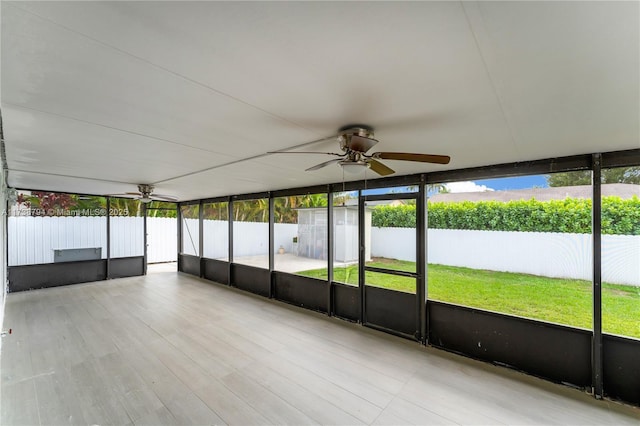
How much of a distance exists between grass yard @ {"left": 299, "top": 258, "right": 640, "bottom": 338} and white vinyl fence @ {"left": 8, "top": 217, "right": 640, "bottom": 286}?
101mm

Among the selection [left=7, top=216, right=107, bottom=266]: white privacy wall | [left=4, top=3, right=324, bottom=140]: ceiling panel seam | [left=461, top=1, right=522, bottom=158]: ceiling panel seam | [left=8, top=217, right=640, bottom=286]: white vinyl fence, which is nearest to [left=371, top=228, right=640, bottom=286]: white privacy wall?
[left=8, top=217, right=640, bottom=286]: white vinyl fence

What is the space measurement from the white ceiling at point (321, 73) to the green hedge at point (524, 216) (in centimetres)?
67

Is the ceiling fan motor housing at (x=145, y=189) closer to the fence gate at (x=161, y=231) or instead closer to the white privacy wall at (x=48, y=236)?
the white privacy wall at (x=48, y=236)

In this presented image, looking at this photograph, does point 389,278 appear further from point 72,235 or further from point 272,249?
point 72,235

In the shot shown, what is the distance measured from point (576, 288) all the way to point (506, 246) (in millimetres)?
770

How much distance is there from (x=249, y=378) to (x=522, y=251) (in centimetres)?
356

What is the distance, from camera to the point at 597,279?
108 inches

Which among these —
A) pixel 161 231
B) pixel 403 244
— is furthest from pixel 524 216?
pixel 161 231

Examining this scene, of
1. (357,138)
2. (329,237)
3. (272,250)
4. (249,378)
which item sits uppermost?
(357,138)

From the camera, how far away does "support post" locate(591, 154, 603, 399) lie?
8.82ft

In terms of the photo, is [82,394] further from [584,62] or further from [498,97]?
[584,62]

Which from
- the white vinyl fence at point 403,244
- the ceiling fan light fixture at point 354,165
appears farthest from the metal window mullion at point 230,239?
the ceiling fan light fixture at point 354,165

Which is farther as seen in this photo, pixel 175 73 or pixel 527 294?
pixel 527 294

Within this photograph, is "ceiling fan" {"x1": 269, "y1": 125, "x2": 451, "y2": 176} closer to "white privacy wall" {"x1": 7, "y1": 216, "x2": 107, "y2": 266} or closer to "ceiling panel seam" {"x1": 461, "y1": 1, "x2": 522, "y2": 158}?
"ceiling panel seam" {"x1": 461, "y1": 1, "x2": 522, "y2": 158}
